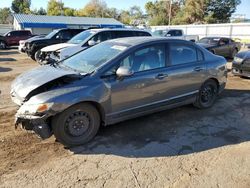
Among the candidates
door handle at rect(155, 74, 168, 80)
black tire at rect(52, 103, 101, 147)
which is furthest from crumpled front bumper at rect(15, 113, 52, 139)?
door handle at rect(155, 74, 168, 80)

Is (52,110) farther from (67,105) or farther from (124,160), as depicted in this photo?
(124,160)

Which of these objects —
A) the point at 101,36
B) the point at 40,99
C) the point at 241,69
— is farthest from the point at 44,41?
the point at 40,99

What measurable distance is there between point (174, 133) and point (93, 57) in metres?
1.97

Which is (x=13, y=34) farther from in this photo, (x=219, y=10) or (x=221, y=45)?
(x=219, y=10)

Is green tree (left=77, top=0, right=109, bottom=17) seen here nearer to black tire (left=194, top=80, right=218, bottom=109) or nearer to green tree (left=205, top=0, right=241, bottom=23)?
green tree (left=205, top=0, right=241, bottom=23)

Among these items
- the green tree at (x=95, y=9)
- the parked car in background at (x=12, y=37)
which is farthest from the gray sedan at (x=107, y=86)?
the green tree at (x=95, y=9)

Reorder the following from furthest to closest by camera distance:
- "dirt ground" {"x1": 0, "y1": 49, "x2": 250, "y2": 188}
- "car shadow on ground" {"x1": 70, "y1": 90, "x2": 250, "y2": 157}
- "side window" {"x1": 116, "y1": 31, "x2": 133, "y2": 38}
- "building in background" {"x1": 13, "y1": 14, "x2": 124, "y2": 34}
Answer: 1. "building in background" {"x1": 13, "y1": 14, "x2": 124, "y2": 34}
2. "side window" {"x1": 116, "y1": 31, "x2": 133, "y2": 38}
3. "car shadow on ground" {"x1": 70, "y1": 90, "x2": 250, "y2": 157}
4. "dirt ground" {"x1": 0, "y1": 49, "x2": 250, "y2": 188}

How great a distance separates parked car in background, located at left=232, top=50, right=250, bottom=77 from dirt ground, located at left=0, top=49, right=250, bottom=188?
13.5 ft

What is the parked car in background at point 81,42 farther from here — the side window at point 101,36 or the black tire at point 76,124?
the black tire at point 76,124

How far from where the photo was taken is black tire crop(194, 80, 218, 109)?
20.4 feet

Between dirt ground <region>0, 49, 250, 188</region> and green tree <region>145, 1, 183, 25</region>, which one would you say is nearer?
dirt ground <region>0, 49, 250, 188</region>

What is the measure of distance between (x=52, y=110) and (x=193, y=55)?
3.29 meters

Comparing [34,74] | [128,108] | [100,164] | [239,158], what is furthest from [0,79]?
[239,158]

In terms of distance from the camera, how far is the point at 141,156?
4148 mm
